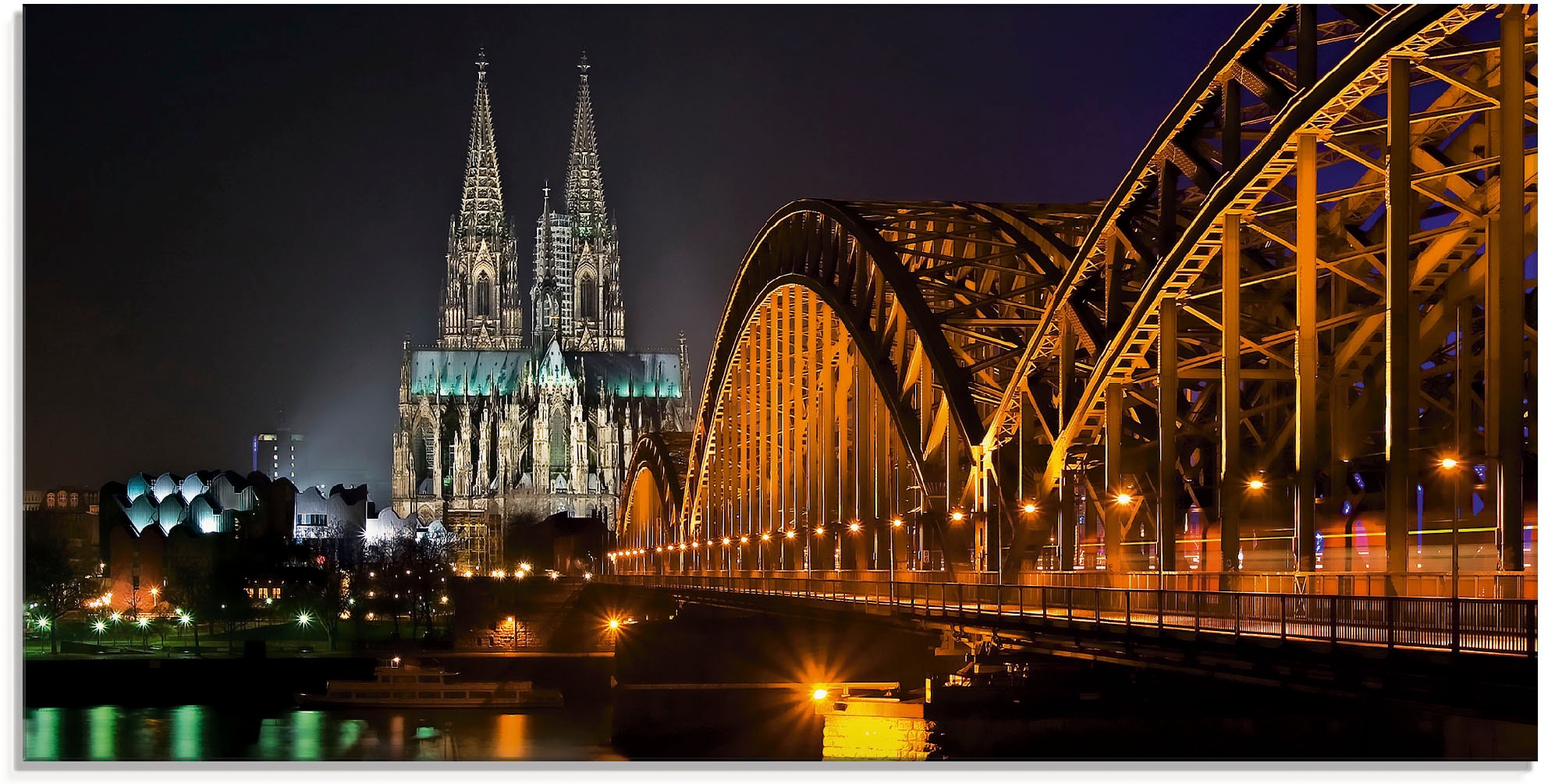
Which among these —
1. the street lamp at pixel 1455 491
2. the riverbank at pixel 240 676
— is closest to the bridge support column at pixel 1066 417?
the street lamp at pixel 1455 491

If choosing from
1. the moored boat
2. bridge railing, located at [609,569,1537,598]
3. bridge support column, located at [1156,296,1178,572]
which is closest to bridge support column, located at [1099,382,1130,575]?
bridge railing, located at [609,569,1537,598]

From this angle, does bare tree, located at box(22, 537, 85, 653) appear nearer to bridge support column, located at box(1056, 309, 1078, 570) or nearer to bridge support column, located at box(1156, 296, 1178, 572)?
bridge support column, located at box(1056, 309, 1078, 570)

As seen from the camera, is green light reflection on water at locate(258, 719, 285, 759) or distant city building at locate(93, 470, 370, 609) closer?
green light reflection on water at locate(258, 719, 285, 759)

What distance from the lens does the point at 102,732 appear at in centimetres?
6331

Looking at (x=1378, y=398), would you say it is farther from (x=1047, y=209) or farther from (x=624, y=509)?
(x=624, y=509)

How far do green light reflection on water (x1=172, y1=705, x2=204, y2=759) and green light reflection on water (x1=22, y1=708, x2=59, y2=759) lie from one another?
3.32 metres

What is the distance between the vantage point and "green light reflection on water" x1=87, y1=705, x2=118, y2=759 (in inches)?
2133

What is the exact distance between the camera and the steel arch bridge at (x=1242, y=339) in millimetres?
26547

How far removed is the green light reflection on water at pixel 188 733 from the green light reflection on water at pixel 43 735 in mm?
3316

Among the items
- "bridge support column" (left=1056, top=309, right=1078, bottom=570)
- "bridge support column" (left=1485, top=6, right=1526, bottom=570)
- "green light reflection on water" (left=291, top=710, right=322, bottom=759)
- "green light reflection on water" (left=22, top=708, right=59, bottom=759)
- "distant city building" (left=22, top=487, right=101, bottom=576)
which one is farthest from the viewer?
"distant city building" (left=22, top=487, right=101, bottom=576)

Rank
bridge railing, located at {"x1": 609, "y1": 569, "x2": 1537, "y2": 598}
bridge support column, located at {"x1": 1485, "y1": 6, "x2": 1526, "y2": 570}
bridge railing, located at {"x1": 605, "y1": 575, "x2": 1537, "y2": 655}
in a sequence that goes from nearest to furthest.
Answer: bridge railing, located at {"x1": 605, "y1": 575, "x2": 1537, "y2": 655}, bridge support column, located at {"x1": 1485, "y1": 6, "x2": 1526, "y2": 570}, bridge railing, located at {"x1": 609, "y1": 569, "x2": 1537, "y2": 598}

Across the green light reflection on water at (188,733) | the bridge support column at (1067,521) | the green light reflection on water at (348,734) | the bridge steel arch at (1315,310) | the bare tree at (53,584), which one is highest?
the bridge steel arch at (1315,310)

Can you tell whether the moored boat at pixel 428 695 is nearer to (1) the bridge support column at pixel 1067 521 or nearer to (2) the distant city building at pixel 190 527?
(2) the distant city building at pixel 190 527

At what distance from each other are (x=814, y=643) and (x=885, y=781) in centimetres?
2560
